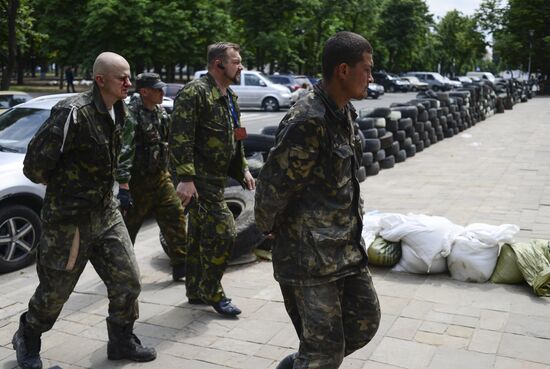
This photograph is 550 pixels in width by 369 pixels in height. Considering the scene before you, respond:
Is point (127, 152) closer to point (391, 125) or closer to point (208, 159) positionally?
point (208, 159)

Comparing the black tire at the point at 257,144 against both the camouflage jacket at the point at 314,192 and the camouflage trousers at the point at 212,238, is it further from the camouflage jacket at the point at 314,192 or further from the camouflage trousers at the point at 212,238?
the camouflage jacket at the point at 314,192

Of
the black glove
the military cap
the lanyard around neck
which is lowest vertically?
the black glove

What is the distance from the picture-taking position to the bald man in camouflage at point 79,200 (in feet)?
11.5

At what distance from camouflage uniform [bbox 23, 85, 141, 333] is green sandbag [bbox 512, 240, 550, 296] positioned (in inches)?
→ 127

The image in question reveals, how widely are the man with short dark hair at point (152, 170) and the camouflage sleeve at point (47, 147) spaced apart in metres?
1.46

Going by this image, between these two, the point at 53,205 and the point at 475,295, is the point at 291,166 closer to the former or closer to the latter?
the point at 53,205

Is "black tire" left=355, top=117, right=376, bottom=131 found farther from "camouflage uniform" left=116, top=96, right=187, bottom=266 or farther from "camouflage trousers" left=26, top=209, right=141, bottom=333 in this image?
"camouflage trousers" left=26, top=209, right=141, bottom=333

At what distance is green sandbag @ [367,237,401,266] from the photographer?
583 cm

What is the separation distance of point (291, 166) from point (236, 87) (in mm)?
25718

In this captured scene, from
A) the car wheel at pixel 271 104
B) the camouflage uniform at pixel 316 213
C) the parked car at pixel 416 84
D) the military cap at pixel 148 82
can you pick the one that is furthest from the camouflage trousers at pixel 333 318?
the parked car at pixel 416 84

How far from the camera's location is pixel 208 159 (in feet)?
15.0

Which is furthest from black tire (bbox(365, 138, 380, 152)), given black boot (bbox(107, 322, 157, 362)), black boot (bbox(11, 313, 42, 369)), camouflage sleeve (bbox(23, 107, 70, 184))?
camouflage sleeve (bbox(23, 107, 70, 184))

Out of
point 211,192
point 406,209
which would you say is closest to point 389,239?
point 211,192

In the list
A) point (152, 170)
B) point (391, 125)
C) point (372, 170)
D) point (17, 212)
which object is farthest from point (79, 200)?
point (391, 125)
